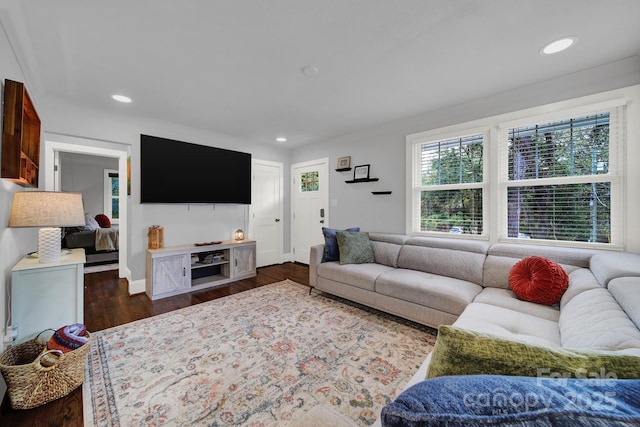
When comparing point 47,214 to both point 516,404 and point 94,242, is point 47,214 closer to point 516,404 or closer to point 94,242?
point 516,404

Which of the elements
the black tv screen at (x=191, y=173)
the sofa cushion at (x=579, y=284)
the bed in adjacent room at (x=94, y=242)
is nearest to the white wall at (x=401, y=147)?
the sofa cushion at (x=579, y=284)

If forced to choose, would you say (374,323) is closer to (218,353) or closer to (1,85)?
(218,353)

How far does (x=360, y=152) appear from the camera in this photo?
3.99m

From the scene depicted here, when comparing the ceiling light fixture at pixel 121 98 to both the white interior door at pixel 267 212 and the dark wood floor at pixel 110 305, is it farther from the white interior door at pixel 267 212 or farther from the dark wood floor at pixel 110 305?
the dark wood floor at pixel 110 305

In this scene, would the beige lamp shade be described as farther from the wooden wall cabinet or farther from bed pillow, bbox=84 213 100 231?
bed pillow, bbox=84 213 100 231

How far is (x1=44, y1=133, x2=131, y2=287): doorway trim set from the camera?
2922 mm

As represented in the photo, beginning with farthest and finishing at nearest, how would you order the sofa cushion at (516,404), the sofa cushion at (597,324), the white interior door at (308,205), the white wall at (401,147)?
the white interior door at (308,205) < the white wall at (401,147) < the sofa cushion at (597,324) < the sofa cushion at (516,404)

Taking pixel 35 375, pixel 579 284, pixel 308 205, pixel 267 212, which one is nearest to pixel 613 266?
pixel 579 284

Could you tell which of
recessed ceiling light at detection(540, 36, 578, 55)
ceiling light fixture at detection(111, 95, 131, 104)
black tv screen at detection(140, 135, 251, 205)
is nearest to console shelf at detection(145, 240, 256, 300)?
black tv screen at detection(140, 135, 251, 205)

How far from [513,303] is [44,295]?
348 cm

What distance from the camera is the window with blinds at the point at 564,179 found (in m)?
2.25

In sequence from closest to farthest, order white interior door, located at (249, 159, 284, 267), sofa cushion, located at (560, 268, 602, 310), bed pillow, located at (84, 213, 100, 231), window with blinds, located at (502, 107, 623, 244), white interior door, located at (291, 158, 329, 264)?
sofa cushion, located at (560, 268, 602, 310)
window with blinds, located at (502, 107, 623, 244)
white interior door, located at (291, 158, 329, 264)
white interior door, located at (249, 159, 284, 267)
bed pillow, located at (84, 213, 100, 231)

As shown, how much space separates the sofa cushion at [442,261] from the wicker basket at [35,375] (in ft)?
9.39

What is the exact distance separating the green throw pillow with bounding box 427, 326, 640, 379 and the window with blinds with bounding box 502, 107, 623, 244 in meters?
2.46
